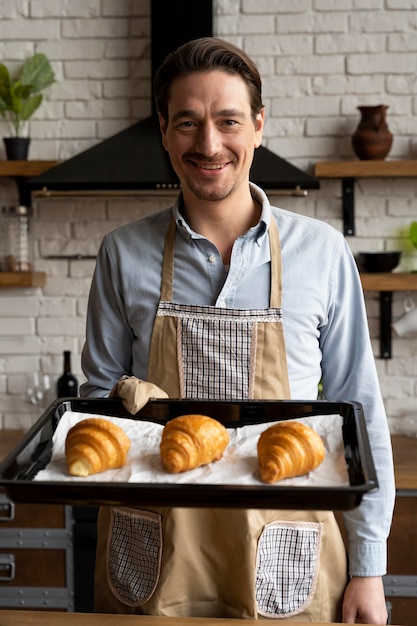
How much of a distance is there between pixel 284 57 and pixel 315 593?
6.85 feet

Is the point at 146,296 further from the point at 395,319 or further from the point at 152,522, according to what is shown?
the point at 395,319

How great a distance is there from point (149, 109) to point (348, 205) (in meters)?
0.82

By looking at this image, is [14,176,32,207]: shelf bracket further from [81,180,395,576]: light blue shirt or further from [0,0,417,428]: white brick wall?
[81,180,395,576]: light blue shirt

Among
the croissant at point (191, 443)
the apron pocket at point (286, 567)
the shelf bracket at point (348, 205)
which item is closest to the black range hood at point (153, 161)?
the shelf bracket at point (348, 205)

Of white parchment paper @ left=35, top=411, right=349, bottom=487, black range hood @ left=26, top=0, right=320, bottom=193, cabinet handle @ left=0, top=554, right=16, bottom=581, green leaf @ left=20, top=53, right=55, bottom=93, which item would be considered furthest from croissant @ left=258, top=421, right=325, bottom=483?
green leaf @ left=20, top=53, right=55, bottom=93

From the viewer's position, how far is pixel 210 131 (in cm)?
135

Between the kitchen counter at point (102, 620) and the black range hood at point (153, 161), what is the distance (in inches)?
63.0

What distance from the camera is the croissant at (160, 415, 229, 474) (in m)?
0.96

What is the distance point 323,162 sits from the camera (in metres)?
2.86

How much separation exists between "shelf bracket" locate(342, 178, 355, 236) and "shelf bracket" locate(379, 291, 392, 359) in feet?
0.88

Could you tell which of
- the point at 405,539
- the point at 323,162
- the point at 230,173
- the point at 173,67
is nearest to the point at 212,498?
the point at 230,173

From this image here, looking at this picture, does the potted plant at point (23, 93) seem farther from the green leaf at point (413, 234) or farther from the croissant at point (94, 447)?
the croissant at point (94, 447)

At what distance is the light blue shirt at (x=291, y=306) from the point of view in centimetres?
145

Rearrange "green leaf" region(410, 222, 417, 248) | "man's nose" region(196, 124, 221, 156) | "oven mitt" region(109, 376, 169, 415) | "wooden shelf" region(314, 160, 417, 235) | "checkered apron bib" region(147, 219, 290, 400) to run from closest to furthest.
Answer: "oven mitt" region(109, 376, 169, 415) → "man's nose" region(196, 124, 221, 156) → "checkered apron bib" region(147, 219, 290, 400) → "wooden shelf" region(314, 160, 417, 235) → "green leaf" region(410, 222, 417, 248)
